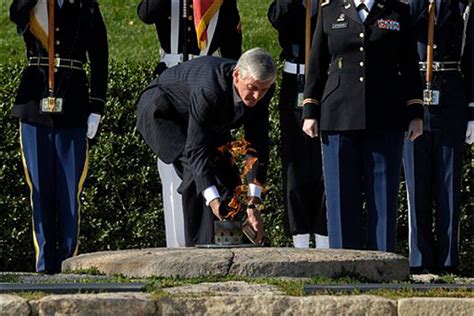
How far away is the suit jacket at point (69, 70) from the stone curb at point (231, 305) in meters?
3.08

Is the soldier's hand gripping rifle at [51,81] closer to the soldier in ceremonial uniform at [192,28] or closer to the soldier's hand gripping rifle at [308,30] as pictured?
the soldier in ceremonial uniform at [192,28]

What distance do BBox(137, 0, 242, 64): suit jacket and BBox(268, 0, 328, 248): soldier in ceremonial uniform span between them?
0.25 meters

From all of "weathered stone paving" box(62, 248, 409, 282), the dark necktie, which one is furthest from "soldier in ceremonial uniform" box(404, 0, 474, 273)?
"weathered stone paving" box(62, 248, 409, 282)

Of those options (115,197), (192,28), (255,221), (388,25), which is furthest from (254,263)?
(115,197)

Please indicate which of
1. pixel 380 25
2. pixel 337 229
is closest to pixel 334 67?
pixel 380 25

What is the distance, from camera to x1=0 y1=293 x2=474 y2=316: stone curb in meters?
5.63

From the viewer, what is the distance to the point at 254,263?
6633 mm

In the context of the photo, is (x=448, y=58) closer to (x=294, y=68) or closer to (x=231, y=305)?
(x=294, y=68)

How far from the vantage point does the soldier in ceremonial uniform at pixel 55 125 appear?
8.67 metres

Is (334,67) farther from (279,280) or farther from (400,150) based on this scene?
(279,280)

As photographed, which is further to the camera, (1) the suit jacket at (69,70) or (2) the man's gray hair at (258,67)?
(1) the suit jacket at (69,70)

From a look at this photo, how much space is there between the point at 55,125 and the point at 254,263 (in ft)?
7.97

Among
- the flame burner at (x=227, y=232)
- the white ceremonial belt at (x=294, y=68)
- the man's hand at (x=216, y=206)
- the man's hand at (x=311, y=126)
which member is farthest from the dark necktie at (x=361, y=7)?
the flame burner at (x=227, y=232)

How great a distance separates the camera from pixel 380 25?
8.11 meters
